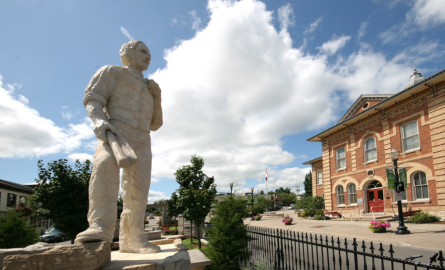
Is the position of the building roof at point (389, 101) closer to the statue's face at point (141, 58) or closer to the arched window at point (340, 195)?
the arched window at point (340, 195)

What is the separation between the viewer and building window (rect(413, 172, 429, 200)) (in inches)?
612

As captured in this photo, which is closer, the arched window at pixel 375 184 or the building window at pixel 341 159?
the arched window at pixel 375 184

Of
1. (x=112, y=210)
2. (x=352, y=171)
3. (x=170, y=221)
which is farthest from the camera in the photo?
(x=170, y=221)

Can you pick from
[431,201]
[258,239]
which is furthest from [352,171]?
[258,239]

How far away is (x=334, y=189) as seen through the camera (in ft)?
76.3

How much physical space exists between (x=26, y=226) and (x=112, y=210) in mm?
5971

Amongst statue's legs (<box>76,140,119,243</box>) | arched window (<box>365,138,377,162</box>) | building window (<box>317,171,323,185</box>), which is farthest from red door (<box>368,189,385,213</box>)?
statue's legs (<box>76,140,119,243</box>)

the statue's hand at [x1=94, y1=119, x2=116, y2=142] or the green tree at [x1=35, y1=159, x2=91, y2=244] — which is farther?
the green tree at [x1=35, y1=159, x2=91, y2=244]

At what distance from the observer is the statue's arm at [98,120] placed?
119 inches

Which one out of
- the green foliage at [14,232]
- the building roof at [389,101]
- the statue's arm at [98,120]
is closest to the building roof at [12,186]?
the green foliage at [14,232]

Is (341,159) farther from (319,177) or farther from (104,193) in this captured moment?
(104,193)

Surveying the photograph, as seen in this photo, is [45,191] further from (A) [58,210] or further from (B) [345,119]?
(B) [345,119]

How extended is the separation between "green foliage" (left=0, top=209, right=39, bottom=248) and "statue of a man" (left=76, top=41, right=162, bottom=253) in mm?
5214

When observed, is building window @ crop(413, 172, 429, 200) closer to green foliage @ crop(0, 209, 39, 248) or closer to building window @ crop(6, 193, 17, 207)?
green foliage @ crop(0, 209, 39, 248)
